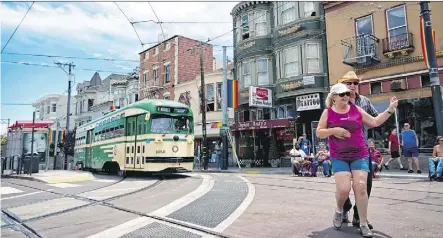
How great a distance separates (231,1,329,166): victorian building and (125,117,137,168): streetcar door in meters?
9.14

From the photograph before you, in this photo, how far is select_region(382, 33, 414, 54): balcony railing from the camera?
16.6 m

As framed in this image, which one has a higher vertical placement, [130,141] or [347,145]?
[130,141]

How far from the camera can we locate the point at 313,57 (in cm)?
2131

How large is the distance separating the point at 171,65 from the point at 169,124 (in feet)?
68.1

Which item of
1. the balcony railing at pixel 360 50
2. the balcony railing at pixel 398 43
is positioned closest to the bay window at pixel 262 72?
the balcony railing at pixel 360 50

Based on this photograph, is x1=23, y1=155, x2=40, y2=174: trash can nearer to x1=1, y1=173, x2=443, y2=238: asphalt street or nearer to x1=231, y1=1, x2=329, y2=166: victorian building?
x1=1, y1=173, x2=443, y2=238: asphalt street

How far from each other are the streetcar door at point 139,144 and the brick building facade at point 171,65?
1880 cm

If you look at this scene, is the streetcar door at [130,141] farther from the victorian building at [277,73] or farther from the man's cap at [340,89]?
the man's cap at [340,89]

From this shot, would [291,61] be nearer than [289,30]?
Yes

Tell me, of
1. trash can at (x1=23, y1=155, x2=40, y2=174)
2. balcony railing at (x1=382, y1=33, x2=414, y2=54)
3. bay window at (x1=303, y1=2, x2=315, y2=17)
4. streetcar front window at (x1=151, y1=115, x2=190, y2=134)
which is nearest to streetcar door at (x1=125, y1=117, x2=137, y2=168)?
streetcar front window at (x1=151, y1=115, x2=190, y2=134)

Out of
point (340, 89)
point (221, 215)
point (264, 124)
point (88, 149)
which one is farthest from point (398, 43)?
point (88, 149)

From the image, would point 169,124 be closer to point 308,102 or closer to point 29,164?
point 308,102

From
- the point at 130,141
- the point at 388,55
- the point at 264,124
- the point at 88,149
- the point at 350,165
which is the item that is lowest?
the point at 350,165

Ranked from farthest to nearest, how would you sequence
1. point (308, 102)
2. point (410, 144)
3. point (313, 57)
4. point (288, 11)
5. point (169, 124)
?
point (288, 11) < point (313, 57) < point (308, 102) < point (169, 124) < point (410, 144)
